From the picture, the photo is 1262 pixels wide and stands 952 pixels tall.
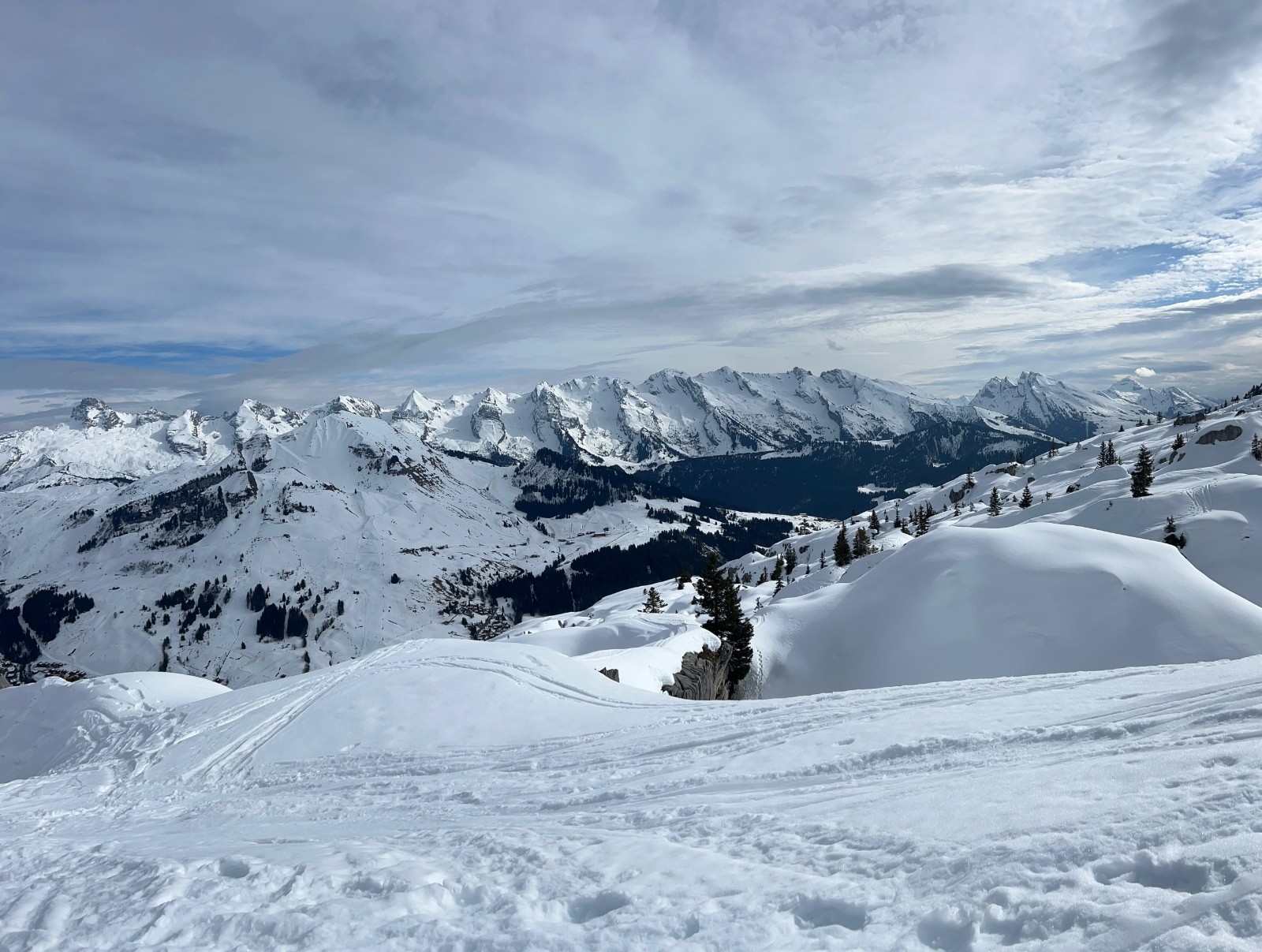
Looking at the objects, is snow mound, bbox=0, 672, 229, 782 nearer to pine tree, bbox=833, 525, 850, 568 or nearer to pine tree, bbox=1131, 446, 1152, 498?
pine tree, bbox=833, 525, 850, 568

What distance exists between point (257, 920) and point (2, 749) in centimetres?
2809

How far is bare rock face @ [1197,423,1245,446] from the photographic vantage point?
11350 centimetres

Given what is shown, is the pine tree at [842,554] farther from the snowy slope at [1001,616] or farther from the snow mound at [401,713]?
the snow mound at [401,713]

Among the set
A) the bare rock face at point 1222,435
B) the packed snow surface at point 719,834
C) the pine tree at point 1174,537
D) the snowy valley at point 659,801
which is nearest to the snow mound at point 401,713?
the snowy valley at point 659,801

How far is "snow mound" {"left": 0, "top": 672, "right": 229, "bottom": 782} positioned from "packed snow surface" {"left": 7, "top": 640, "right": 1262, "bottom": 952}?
7.89 metres

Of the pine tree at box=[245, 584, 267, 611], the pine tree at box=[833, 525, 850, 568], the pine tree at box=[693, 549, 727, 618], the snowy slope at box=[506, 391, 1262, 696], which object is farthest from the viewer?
the pine tree at box=[245, 584, 267, 611]

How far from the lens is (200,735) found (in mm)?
17875

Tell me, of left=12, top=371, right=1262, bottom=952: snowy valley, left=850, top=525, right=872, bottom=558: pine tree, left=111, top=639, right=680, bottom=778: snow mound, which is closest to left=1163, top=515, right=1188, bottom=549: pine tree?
left=12, top=371, right=1262, bottom=952: snowy valley

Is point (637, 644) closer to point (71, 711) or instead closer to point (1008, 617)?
point (1008, 617)

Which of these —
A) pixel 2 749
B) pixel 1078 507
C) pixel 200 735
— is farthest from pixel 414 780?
pixel 1078 507

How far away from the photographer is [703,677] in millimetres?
30062

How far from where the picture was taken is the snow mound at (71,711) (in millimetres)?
21219

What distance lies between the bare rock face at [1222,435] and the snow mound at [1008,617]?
118m

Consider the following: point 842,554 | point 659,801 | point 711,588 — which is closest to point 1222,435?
point 842,554
